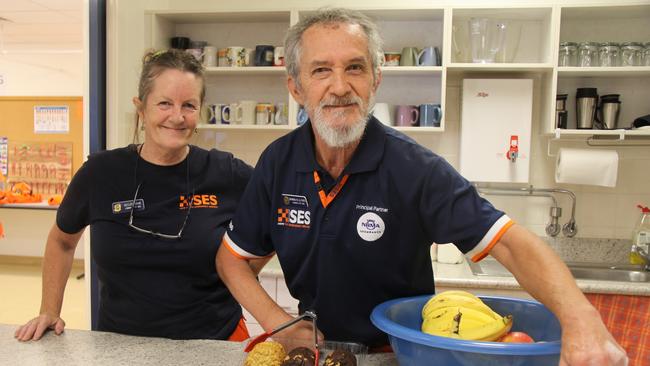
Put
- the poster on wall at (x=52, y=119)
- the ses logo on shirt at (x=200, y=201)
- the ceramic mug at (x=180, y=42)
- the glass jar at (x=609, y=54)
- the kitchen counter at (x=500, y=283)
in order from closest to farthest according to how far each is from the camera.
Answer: the ses logo on shirt at (x=200, y=201) → the kitchen counter at (x=500, y=283) → the glass jar at (x=609, y=54) → the ceramic mug at (x=180, y=42) → the poster on wall at (x=52, y=119)

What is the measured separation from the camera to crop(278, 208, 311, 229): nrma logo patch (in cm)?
127

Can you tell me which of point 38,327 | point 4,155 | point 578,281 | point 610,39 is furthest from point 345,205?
point 4,155

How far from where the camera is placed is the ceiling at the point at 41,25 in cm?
429

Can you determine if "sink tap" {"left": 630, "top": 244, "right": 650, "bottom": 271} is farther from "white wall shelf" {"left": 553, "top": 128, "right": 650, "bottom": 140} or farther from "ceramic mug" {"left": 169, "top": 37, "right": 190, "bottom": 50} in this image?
"ceramic mug" {"left": 169, "top": 37, "right": 190, "bottom": 50}

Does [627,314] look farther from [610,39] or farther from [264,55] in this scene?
[264,55]

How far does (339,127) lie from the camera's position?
4.04ft

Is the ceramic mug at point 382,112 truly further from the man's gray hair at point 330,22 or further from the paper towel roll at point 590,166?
the man's gray hair at point 330,22

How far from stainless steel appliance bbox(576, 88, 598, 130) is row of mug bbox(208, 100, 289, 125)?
1523mm

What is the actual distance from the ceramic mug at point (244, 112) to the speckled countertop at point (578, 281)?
0.79m

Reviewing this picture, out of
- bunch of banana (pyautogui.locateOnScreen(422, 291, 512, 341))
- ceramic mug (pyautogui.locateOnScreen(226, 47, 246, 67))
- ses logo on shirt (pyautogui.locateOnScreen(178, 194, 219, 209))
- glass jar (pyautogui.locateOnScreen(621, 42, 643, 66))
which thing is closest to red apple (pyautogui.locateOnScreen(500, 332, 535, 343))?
bunch of banana (pyautogui.locateOnScreen(422, 291, 512, 341))

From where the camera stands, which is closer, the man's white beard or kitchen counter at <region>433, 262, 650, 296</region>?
the man's white beard

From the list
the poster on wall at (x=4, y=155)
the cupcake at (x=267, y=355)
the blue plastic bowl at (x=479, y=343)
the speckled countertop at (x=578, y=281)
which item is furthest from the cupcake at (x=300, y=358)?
the poster on wall at (x=4, y=155)

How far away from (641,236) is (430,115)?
125cm

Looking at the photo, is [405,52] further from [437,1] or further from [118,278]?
[118,278]
